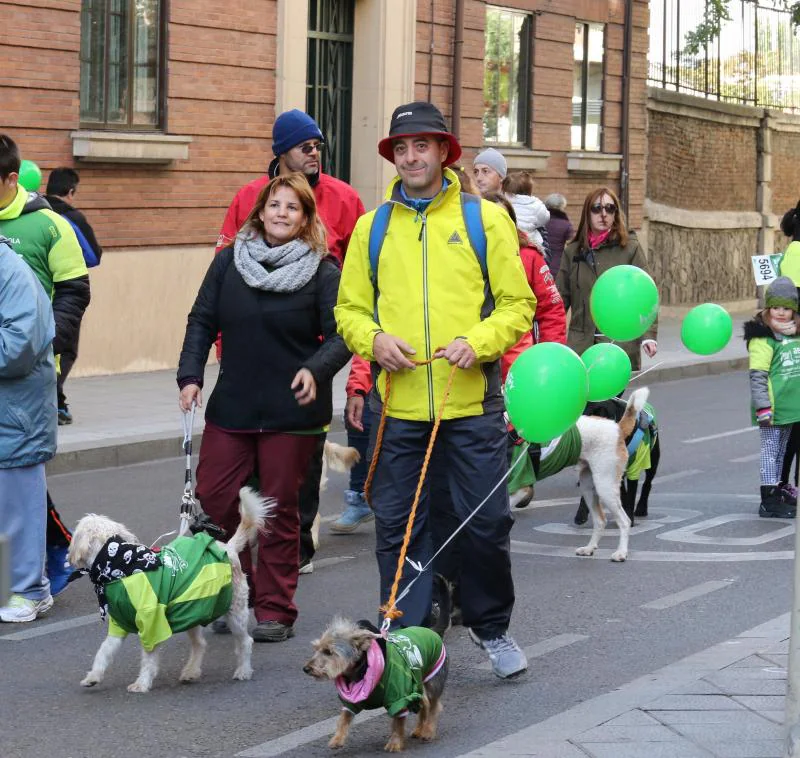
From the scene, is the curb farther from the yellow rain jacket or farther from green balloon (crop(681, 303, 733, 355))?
the yellow rain jacket

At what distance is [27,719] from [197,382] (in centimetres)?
162

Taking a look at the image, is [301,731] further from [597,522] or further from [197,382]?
[597,522]

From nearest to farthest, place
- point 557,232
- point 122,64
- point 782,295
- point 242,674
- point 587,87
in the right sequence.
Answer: point 242,674 < point 782,295 < point 122,64 < point 557,232 < point 587,87

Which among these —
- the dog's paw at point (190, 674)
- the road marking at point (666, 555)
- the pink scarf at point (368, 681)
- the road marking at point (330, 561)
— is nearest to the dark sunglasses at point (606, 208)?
the road marking at point (666, 555)

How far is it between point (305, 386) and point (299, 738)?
154cm

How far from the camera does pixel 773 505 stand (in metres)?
9.85

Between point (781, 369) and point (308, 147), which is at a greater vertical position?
point (308, 147)

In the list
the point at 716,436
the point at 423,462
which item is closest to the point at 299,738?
the point at 423,462

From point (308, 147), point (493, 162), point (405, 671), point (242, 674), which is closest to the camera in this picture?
point (405, 671)

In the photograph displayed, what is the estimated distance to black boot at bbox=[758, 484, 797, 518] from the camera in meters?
9.84

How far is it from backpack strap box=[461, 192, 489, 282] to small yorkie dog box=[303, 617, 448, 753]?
4.24 ft

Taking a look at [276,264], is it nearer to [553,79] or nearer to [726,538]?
[726,538]

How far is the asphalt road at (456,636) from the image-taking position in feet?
17.9

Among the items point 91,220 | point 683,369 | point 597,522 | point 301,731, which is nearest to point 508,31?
point 683,369
